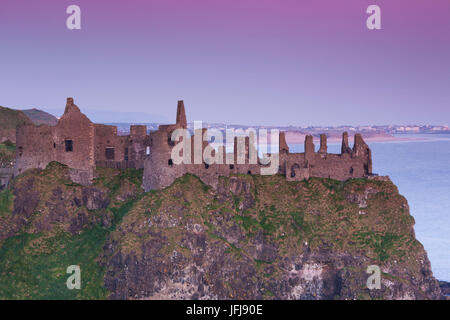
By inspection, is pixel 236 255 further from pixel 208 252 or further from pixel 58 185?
pixel 58 185

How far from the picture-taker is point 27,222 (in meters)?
89.8

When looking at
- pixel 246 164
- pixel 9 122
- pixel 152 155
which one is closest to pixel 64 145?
pixel 152 155

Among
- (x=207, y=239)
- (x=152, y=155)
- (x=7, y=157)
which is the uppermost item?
(x=152, y=155)

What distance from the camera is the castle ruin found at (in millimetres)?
92312

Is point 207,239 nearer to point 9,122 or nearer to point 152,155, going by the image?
point 152,155

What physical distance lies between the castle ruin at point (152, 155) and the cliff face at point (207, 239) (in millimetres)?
1656

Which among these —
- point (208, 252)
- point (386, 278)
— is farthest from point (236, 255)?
point (386, 278)

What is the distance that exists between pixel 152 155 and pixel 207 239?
1465cm

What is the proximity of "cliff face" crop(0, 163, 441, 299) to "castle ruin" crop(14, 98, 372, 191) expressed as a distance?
1.66m

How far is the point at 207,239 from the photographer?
8950 cm

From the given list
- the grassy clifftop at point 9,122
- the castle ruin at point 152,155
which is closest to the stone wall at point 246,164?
the castle ruin at point 152,155

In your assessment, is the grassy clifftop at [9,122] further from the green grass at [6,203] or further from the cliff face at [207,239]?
the cliff face at [207,239]

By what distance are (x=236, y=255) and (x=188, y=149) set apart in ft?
54.6

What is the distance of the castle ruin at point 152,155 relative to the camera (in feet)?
303
